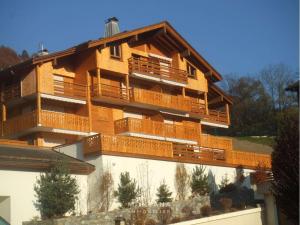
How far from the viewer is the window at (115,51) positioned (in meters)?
35.8

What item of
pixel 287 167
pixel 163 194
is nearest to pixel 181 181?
pixel 163 194

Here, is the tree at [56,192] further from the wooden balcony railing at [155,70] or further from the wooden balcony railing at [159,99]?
the wooden balcony railing at [155,70]

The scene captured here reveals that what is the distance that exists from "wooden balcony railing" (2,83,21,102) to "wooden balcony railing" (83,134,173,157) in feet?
20.7

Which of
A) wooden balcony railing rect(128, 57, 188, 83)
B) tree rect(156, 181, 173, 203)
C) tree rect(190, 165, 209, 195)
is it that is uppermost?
wooden balcony railing rect(128, 57, 188, 83)

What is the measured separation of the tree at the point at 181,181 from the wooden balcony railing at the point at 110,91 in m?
5.76

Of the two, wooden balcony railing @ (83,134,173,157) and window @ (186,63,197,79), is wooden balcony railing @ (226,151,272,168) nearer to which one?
wooden balcony railing @ (83,134,173,157)

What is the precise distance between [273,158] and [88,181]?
8956 millimetres

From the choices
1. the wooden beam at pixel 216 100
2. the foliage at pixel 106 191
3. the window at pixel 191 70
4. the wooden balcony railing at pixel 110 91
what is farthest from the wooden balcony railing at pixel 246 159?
the foliage at pixel 106 191

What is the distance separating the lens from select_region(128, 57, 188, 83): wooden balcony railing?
36.6 meters

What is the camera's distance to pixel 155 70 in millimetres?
38281


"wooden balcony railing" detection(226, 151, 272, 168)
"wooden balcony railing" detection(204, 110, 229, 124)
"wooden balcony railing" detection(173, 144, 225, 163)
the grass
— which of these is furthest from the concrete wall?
the grass

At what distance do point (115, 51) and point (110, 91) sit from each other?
2.71 meters

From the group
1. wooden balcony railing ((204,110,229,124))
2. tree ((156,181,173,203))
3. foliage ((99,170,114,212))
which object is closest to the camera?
foliage ((99,170,114,212))

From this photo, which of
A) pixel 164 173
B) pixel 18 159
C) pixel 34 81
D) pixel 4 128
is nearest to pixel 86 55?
pixel 34 81
